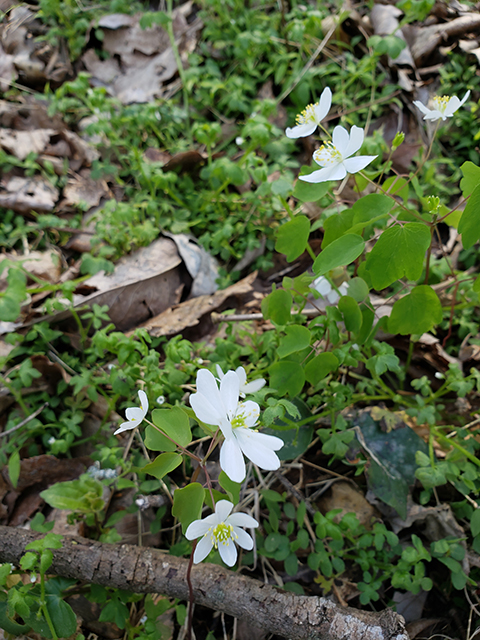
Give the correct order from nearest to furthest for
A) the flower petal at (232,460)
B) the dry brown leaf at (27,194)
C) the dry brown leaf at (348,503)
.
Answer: the flower petal at (232,460)
the dry brown leaf at (348,503)
the dry brown leaf at (27,194)

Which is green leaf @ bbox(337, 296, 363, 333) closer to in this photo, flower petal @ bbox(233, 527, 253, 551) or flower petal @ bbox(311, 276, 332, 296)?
Answer: flower petal @ bbox(311, 276, 332, 296)

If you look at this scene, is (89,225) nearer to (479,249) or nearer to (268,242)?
(268,242)

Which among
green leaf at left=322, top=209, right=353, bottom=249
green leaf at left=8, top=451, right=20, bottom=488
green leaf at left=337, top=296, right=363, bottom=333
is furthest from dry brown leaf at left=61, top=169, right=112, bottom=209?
green leaf at left=337, top=296, right=363, bottom=333

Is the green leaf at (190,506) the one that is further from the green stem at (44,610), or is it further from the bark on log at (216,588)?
the green stem at (44,610)

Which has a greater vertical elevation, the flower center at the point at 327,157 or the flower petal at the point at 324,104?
the flower petal at the point at 324,104

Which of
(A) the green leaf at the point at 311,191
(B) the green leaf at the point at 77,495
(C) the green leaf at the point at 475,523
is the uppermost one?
(A) the green leaf at the point at 311,191

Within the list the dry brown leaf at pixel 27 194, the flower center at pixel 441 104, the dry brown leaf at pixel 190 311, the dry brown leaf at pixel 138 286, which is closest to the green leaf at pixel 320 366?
the dry brown leaf at pixel 190 311

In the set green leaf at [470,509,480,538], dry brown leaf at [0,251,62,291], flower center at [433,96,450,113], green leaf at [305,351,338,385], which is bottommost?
green leaf at [470,509,480,538]
